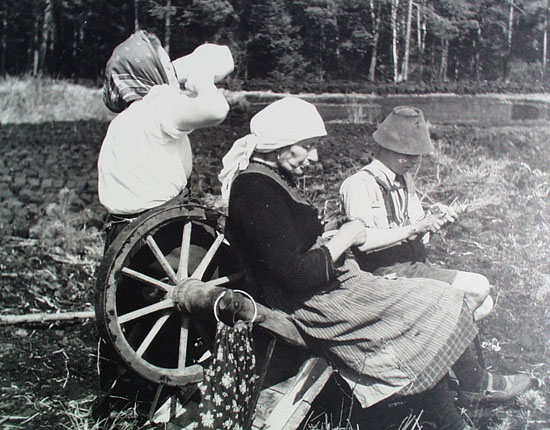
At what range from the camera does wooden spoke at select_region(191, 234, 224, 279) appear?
2027mm

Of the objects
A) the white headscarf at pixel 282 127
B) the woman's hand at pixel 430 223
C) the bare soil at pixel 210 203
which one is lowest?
the bare soil at pixel 210 203

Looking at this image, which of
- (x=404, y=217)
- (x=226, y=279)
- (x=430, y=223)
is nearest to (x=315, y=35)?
(x=404, y=217)

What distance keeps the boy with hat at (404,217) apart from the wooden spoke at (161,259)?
31.7 inches

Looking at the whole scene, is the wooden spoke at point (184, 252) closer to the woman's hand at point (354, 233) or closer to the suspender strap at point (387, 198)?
the woman's hand at point (354, 233)

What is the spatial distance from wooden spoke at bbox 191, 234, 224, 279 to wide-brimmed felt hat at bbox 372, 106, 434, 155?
90cm

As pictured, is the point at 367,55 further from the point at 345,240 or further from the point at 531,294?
the point at 345,240

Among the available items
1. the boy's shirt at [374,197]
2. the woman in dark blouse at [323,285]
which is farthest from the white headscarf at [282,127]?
the boy's shirt at [374,197]

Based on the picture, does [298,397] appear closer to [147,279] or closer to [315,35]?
[147,279]

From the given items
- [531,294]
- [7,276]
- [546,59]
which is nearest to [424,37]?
[546,59]

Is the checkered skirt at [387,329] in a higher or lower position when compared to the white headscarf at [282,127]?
lower

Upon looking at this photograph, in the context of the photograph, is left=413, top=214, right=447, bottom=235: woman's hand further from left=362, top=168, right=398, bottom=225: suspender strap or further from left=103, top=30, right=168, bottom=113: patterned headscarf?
Result: left=103, top=30, right=168, bottom=113: patterned headscarf

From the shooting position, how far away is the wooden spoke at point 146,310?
1.88 m

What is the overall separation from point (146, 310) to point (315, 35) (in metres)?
2.92

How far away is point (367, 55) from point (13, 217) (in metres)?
3.08
